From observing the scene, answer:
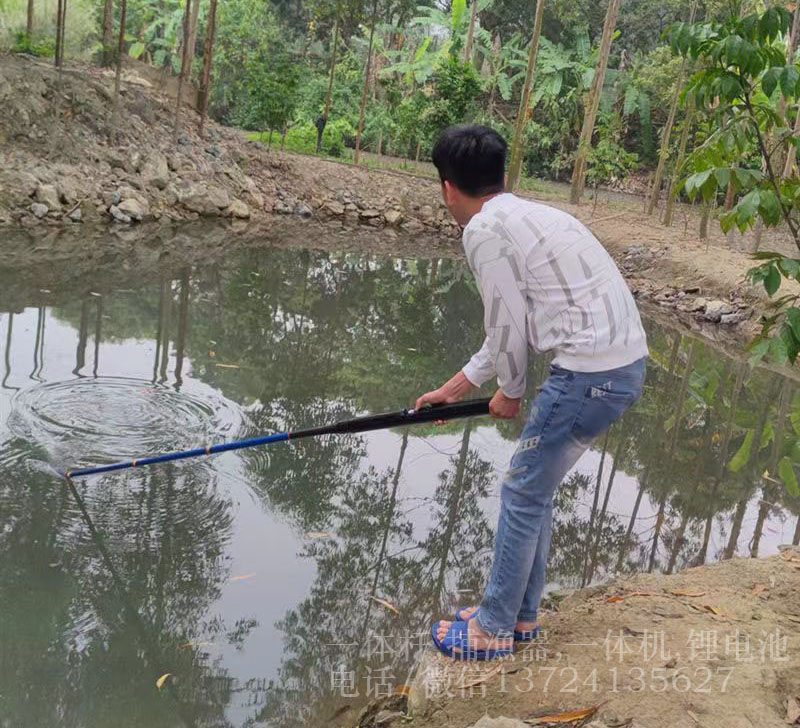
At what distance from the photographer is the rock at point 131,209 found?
1329cm

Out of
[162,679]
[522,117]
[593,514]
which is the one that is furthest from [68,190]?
[162,679]

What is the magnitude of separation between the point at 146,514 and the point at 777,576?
9.85ft

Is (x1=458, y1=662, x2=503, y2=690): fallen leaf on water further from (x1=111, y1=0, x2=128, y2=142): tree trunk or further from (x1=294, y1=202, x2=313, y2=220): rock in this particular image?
(x1=294, y1=202, x2=313, y2=220): rock

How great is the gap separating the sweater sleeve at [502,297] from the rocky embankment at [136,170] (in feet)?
34.6

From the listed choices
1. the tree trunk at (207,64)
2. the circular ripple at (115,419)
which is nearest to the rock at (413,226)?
the tree trunk at (207,64)

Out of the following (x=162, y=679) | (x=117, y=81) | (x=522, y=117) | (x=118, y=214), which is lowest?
(x=162, y=679)

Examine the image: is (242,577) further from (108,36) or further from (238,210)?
(108,36)

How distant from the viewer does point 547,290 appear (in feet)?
8.68

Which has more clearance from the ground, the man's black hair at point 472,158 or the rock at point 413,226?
the man's black hair at point 472,158

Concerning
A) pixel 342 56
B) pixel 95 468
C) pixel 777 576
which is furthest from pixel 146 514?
pixel 342 56

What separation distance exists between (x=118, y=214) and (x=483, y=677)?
1172 cm

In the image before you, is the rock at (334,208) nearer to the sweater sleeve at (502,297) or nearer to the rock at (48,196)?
the rock at (48,196)

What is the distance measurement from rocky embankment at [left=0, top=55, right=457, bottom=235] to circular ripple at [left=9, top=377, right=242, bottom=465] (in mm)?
6814

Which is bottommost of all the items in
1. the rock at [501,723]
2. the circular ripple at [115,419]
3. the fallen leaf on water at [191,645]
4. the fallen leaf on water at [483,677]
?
the fallen leaf on water at [191,645]
